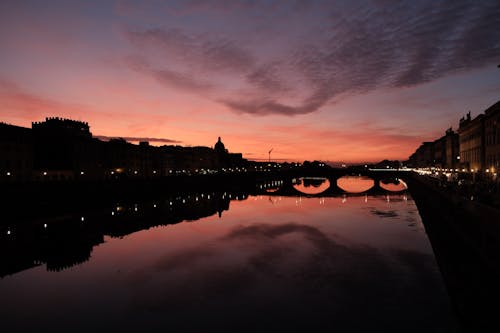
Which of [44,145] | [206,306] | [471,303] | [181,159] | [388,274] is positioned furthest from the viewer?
[181,159]

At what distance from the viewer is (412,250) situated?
40.4 meters

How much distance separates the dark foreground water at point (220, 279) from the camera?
23047 millimetres

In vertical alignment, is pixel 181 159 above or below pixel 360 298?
above

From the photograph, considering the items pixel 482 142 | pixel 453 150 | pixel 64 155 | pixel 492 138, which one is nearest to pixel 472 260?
pixel 492 138

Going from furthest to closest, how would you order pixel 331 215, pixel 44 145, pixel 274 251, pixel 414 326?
1. pixel 44 145
2. pixel 331 215
3. pixel 274 251
4. pixel 414 326

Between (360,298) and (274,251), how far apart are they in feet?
54.1

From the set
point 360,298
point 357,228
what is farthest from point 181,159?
point 360,298

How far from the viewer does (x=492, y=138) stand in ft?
246

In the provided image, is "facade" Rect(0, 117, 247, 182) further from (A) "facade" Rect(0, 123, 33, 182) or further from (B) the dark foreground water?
(B) the dark foreground water

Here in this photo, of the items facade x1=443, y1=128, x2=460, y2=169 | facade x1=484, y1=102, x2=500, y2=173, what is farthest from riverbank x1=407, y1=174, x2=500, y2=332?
facade x1=443, y1=128, x2=460, y2=169

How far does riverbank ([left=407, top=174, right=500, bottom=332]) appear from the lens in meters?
22.2

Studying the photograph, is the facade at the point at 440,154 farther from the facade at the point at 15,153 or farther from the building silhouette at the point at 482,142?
the facade at the point at 15,153

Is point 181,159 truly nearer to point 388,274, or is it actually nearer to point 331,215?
point 331,215

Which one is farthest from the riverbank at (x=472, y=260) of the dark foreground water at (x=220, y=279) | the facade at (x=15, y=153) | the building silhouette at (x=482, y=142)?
the facade at (x=15, y=153)
